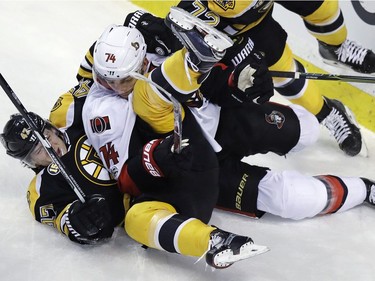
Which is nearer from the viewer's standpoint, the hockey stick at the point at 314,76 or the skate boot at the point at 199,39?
the skate boot at the point at 199,39

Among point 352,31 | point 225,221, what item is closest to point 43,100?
point 225,221

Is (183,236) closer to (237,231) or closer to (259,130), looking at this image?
(237,231)

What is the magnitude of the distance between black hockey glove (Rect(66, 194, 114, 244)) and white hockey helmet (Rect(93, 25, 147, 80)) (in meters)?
0.39

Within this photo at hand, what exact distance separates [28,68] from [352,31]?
1.47m

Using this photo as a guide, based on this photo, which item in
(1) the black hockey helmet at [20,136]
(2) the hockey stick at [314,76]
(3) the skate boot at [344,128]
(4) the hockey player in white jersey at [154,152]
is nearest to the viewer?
(4) the hockey player in white jersey at [154,152]

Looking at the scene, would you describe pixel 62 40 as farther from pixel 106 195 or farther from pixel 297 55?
pixel 106 195

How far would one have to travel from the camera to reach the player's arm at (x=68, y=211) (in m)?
2.35

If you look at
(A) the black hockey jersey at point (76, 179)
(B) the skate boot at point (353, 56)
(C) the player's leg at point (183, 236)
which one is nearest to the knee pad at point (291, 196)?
(C) the player's leg at point (183, 236)

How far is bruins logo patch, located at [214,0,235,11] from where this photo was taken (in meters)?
2.56

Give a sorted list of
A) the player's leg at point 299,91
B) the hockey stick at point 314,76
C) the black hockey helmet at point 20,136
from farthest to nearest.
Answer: the player's leg at point 299,91
the hockey stick at point 314,76
the black hockey helmet at point 20,136

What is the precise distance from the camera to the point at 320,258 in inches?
96.1

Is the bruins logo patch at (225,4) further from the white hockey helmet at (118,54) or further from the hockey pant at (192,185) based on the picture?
the hockey pant at (192,185)

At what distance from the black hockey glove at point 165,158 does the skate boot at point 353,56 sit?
0.99m

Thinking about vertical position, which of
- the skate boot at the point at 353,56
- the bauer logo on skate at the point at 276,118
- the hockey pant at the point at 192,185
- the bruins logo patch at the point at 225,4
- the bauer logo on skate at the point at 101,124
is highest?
the bruins logo patch at the point at 225,4
